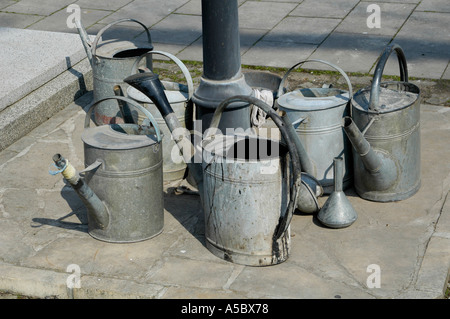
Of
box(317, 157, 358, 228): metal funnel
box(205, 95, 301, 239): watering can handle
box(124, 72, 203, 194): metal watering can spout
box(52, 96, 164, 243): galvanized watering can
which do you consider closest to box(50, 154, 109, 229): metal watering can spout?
box(52, 96, 164, 243): galvanized watering can

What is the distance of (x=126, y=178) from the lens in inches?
168

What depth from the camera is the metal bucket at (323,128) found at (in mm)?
4727

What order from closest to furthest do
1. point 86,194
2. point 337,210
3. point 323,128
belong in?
point 86,194 < point 337,210 < point 323,128

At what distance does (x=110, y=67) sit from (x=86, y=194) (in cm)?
185

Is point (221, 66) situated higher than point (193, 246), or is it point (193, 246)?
point (221, 66)

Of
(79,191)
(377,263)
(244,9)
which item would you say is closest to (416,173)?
(377,263)

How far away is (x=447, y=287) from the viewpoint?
13.3 ft

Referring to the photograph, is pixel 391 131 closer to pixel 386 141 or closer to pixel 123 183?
pixel 386 141

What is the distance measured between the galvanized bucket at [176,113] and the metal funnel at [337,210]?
3.80 ft

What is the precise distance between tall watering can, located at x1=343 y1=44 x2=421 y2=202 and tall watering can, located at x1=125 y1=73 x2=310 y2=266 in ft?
1.94

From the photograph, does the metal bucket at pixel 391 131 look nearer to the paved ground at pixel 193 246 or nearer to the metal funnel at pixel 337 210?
the paved ground at pixel 193 246

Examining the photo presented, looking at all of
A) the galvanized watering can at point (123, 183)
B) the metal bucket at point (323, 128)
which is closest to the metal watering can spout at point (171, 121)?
the galvanized watering can at point (123, 183)

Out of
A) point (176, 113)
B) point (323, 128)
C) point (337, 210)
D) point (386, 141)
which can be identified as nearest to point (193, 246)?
point (337, 210)

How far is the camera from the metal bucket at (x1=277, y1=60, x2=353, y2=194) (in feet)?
15.5
